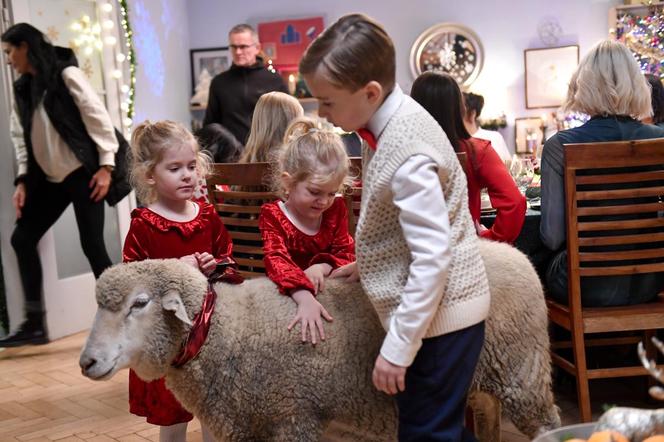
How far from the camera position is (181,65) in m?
7.06

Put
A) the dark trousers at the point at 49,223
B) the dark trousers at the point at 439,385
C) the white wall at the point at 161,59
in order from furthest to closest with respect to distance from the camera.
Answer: the white wall at the point at 161,59 < the dark trousers at the point at 49,223 < the dark trousers at the point at 439,385

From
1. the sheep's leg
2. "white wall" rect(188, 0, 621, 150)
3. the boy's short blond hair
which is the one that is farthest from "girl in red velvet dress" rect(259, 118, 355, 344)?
"white wall" rect(188, 0, 621, 150)

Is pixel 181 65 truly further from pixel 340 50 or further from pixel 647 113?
pixel 340 50

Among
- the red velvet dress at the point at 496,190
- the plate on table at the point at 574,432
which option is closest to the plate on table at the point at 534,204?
the red velvet dress at the point at 496,190

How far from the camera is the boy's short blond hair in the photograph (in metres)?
1.32

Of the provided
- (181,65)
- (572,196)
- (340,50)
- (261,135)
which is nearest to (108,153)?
(261,135)

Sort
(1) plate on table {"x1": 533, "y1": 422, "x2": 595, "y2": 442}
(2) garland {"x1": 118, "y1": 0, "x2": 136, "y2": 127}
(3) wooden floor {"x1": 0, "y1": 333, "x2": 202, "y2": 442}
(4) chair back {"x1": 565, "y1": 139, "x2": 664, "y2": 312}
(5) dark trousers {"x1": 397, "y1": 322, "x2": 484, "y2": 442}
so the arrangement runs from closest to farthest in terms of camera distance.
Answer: (1) plate on table {"x1": 533, "y1": 422, "x2": 595, "y2": 442} → (5) dark trousers {"x1": 397, "y1": 322, "x2": 484, "y2": 442} → (4) chair back {"x1": 565, "y1": 139, "x2": 664, "y2": 312} → (3) wooden floor {"x1": 0, "y1": 333, "x2": 202, "y2": 442} → (2) garland {"x1": 118, "y1": 0, "x2": 136, "y2": 127}

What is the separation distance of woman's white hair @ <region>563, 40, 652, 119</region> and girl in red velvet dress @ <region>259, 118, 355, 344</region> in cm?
114

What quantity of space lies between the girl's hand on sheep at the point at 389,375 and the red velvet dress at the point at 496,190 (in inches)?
44.4

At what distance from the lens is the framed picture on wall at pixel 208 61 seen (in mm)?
7203

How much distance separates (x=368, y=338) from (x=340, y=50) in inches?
25.1

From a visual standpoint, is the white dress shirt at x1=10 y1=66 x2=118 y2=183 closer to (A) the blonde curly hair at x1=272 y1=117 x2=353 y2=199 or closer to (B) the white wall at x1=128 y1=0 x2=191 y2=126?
(B) the white wall at x1=128 y1=0 x2=191 y2=126

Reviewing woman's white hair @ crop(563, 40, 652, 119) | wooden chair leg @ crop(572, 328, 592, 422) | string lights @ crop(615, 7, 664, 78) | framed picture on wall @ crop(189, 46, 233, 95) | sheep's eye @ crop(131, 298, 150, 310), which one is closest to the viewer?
sheep's eye @ crop(131, 298, 150, 310)

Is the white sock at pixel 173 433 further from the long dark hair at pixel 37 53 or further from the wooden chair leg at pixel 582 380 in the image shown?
the long dark hair at pixel 37 53
